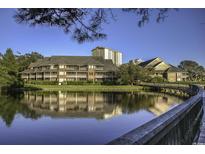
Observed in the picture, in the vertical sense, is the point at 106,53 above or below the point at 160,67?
above

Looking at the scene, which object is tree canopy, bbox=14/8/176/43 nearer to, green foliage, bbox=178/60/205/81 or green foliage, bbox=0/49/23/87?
green foliage, bbox=178/60/205/81

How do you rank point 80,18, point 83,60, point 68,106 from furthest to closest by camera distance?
point 68,106
point 83,60
point 80,18

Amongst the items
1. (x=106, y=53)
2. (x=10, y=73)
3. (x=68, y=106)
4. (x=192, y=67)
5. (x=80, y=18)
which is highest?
(x=80, y=18)

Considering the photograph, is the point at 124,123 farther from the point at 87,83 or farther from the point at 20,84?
the point at 87,83

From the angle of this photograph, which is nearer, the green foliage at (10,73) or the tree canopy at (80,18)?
the tree canopy at (80,18)

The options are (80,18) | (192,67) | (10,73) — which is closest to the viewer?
(80,18)

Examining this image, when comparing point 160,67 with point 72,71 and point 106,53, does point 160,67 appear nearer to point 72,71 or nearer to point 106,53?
point 106,53

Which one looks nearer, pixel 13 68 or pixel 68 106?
pixel 13 68

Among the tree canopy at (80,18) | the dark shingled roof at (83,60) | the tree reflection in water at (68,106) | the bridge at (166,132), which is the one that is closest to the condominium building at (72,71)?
the dark shingled roof at (83,60)

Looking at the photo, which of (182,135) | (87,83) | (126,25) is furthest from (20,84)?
(182,135)

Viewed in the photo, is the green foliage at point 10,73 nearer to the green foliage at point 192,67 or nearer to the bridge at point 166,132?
the green foliage at point 192,67

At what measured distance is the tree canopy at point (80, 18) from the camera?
418 cm

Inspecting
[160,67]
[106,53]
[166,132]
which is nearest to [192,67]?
[160,67]

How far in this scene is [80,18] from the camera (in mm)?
4422
